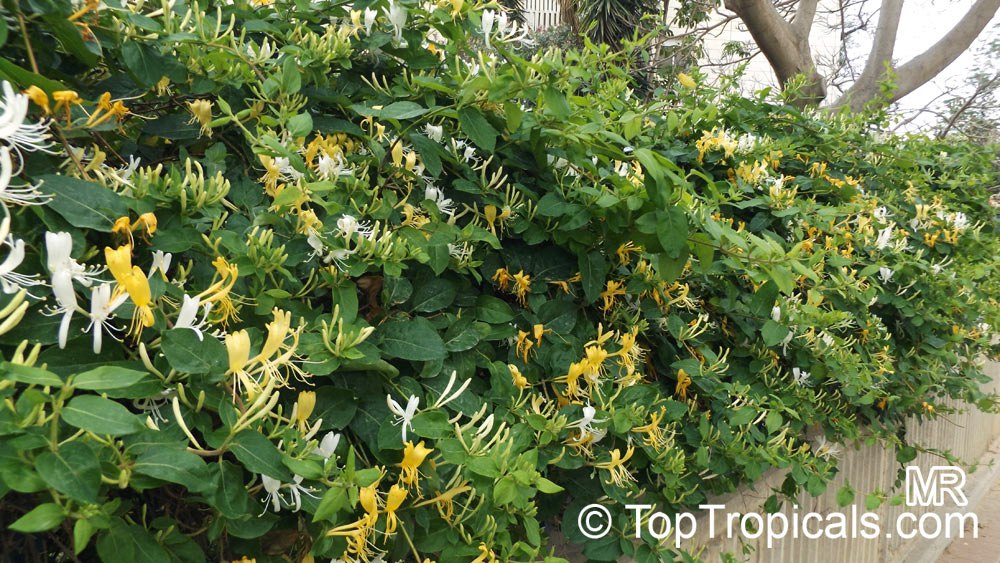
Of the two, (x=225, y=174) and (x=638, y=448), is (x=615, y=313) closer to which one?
(x=638, y=448)

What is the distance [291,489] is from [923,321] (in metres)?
2.36

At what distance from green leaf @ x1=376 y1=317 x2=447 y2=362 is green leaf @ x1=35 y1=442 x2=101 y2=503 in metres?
0.44

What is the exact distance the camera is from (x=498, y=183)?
1.30 m

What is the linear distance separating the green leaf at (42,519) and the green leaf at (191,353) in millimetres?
144

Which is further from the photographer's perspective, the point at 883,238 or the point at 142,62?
the point at 883,238

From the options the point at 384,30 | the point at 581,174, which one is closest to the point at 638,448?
the point at 581,174

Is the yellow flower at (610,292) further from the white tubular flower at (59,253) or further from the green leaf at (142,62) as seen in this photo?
the white tubular flower at (59,253)

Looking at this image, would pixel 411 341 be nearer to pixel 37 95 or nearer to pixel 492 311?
pixel 492 311

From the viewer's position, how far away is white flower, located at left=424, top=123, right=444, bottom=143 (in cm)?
124

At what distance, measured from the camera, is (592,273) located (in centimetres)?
134

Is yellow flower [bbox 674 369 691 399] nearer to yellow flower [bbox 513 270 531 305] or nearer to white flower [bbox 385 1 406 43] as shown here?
yellow flower [bbox 513 270 531 305]

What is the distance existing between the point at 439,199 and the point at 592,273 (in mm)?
313

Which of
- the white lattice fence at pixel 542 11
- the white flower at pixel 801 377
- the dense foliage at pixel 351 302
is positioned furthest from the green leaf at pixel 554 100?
the white lattice fence at pixel 542 11

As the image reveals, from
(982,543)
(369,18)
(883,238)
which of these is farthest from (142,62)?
(982,543)
